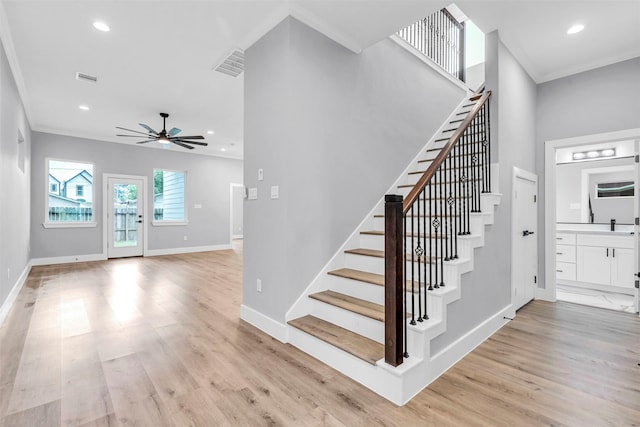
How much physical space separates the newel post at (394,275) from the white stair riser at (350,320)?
35 centimetres

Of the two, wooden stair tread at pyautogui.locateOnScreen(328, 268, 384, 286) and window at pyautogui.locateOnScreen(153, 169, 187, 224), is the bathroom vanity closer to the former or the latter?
wooden stair tread at pyautogui.locateOnScreen(328, 268, 384, 286)

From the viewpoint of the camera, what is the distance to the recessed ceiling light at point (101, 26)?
2.94m

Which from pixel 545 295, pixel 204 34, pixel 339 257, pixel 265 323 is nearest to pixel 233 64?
pixel 204 34

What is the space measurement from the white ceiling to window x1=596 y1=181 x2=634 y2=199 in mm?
2090

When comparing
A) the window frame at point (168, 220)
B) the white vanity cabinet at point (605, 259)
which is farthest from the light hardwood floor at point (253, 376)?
the window frame at point (168, 220)

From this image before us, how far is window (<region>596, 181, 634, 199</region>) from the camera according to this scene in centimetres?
457

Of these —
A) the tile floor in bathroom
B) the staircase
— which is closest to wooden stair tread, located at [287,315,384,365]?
the staircase

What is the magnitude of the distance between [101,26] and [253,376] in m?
3.53

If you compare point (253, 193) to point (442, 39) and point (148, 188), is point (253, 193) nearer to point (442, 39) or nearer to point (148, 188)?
point (442, 39)

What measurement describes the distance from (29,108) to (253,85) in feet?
Result: 15.8

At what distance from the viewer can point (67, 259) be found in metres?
6.69

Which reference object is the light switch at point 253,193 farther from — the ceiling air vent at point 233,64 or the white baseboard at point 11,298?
the white baseboard at point 11,298

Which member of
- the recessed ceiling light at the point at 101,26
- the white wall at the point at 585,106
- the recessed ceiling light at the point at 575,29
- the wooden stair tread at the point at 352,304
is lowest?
the wooden stair tread at the point at 352,304

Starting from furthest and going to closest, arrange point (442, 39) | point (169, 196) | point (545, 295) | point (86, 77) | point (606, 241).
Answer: point (169, 196) → point (442, 39) → point (606, 241) → point (86, 77) → point (545, 295)
